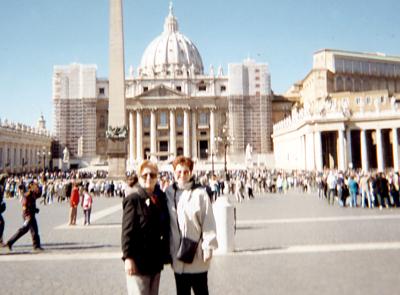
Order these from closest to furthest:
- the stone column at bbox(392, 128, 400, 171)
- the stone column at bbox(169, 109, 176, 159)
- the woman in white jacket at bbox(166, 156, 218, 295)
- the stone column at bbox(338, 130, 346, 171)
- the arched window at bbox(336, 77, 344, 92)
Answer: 1. the woman in white jacket at bbox(166, 156, 218, 295)
2. the stone column at bbox(392, 128, 400, 171)
3. the stone column at bbox(338, 130, 346, 171)
4. the arched window at bbox(336, 77, 344, 92)
5. the stone column at bbox(169, 109, 176, 159)

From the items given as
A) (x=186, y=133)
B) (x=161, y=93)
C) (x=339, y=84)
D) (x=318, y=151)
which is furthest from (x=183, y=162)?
(x=161, y=93)

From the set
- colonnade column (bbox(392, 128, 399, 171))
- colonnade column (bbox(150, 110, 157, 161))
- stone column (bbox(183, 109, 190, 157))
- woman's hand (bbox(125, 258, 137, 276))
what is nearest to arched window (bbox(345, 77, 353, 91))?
stone column (bbox(183, 109, 190, 157))

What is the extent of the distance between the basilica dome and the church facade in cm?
1491

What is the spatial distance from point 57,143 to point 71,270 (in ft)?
188

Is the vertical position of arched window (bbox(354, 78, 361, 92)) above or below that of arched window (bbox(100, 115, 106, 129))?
above

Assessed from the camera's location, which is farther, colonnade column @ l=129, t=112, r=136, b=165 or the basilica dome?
the basilica dome

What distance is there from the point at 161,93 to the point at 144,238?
61.2 metres

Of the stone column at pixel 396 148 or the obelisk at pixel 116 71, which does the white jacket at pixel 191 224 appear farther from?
the stone column at pixel 396 148

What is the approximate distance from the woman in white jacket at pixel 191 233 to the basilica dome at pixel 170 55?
253 feet

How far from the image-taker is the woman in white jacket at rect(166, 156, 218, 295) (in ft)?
10.5

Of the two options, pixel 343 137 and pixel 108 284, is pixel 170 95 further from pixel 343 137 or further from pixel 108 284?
pixel 108 284

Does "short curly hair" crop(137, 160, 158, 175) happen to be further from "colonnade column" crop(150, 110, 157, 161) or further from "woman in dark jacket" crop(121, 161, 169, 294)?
"colonnade column" crop(150, 110, 157, 161)

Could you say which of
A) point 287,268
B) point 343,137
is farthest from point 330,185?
point 343,137

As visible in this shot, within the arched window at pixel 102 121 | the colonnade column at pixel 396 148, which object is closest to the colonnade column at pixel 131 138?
the arched window at pixel 102 121
